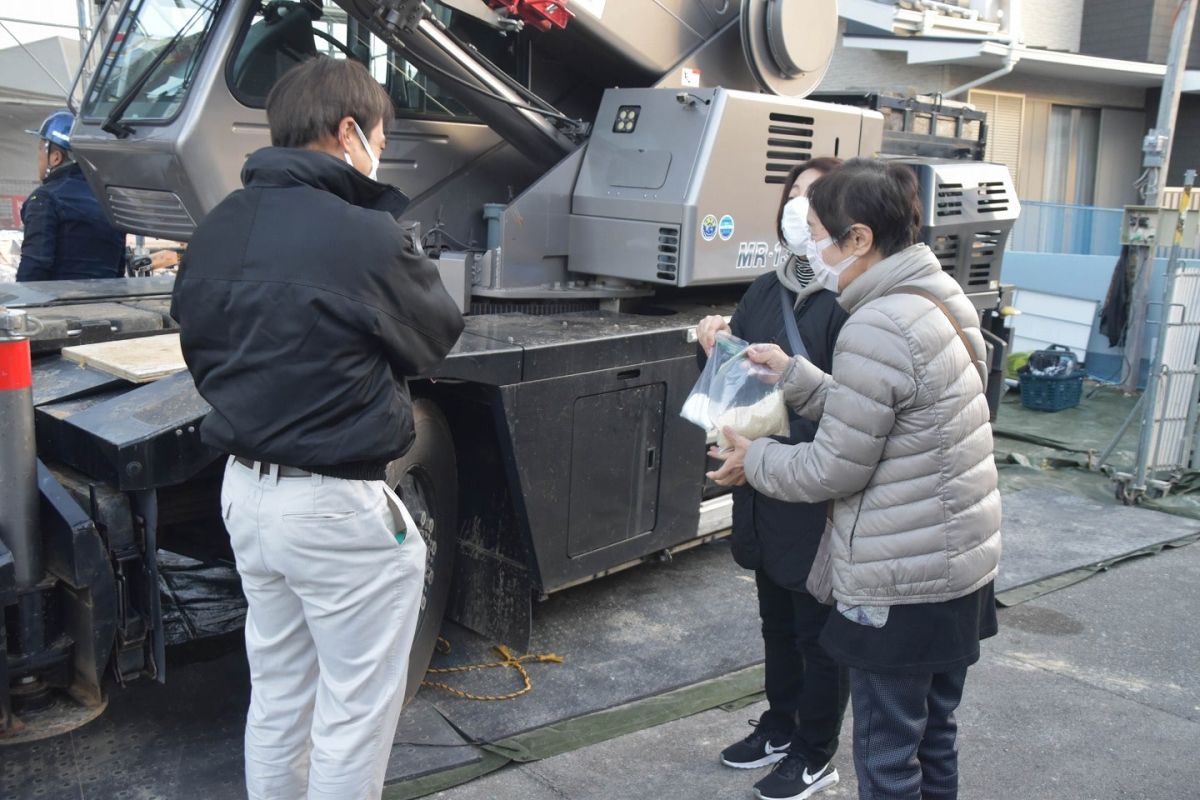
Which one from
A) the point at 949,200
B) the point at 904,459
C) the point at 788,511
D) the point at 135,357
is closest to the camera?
the point at 904,459

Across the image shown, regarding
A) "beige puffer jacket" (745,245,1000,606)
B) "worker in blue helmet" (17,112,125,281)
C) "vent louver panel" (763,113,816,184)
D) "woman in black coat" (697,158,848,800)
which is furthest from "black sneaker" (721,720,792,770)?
"worker in blue helmet" (17,112,125,281)

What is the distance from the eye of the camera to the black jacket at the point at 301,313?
2217 mm

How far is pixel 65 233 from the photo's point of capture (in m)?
5.28

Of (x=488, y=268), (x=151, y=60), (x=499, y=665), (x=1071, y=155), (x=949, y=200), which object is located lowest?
(x=499, y=665)

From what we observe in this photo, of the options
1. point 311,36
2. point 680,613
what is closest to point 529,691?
point 680,613

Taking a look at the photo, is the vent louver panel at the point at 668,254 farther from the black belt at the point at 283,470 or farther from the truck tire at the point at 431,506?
the black belt at the point at 283,470

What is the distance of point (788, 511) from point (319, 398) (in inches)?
55.4

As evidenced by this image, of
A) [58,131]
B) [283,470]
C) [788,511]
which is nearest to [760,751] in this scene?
[788,511]

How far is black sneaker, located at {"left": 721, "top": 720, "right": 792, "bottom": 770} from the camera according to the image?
11.7 feet

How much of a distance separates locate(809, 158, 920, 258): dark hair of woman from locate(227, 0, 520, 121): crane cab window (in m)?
2.13

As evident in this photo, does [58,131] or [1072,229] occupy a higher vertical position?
[58,131]

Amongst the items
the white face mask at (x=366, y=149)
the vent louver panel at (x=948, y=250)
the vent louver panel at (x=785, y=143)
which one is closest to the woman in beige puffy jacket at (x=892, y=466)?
the white face mask at (x=366, y=149)

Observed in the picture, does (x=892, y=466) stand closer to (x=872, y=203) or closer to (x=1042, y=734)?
(x=872, y=203)

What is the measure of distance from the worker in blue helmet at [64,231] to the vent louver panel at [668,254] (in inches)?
100
